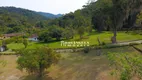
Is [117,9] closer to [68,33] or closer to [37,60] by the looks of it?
[37,60]

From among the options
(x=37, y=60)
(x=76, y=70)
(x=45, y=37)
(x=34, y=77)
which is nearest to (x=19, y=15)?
(x=45, y=37)

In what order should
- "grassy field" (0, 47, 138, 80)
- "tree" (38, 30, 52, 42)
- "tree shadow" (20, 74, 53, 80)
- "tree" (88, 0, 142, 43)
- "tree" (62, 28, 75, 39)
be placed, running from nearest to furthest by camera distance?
"grassy field" (0, 47, 138, 80), "tree shadow" (20, 74, 53, 80), "tree" (88, 0, 142, 43), "tree" (62, 28, 75, 39), "tree" (38, 30, 52, 42)

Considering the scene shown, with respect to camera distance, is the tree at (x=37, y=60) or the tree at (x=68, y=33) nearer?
the tree at (x=37, y=60)

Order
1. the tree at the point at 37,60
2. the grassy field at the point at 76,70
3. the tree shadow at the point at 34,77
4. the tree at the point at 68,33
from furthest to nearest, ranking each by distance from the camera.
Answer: the tree at the point at 68,33, the tree shadow at the point at 34,77, the grassy field at the point at 76,70, the tree at the point at 37,60

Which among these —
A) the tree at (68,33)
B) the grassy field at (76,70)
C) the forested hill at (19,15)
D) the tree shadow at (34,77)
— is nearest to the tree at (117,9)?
the grassy field at (76,70)

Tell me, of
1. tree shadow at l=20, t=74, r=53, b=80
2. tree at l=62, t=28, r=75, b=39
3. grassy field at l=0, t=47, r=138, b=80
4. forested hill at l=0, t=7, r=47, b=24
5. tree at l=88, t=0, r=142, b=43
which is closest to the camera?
grassy field at l=0, t=47, r=138, b=80

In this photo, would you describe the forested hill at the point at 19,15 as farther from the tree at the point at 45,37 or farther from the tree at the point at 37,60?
the tree at the point at 37,60

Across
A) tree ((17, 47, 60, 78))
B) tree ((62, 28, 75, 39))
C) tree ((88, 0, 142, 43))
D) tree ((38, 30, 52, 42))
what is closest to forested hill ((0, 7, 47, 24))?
tree ((38, 30, 52, 42))

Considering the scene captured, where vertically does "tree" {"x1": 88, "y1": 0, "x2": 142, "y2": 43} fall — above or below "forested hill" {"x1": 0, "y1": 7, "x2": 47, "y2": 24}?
below

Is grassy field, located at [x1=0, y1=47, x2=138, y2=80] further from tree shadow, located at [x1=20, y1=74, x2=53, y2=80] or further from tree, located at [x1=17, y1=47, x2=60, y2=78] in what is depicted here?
tree, located at [x1=17, y1=47, x2=60, y2=78]
